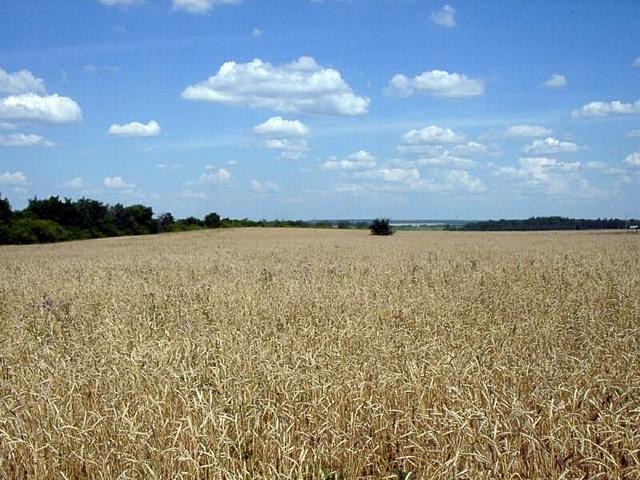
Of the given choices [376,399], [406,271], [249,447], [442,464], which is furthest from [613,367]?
[406,271]

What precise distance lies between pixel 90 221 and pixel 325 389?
94.0 meters

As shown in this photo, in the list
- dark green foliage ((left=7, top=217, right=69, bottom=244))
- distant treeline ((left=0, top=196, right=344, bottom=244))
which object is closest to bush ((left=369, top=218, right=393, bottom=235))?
distant treeline ((left=0, top=196, right=344, bottom=244))

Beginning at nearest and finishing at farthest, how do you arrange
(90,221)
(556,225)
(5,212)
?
(5,212)
(90,221)
(556,225)

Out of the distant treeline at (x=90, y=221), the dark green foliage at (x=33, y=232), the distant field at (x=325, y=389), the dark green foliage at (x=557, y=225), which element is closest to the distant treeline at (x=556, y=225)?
the dark green foliage at (x=557, y=225)

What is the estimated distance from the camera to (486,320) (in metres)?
7.85

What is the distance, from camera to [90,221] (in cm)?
9169

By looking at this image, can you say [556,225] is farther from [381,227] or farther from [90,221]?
[90,221]

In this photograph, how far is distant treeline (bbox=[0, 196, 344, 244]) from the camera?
73062 millimetres

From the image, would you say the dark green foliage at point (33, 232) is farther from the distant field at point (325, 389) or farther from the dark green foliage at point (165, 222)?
the distant field at point (325, 389)

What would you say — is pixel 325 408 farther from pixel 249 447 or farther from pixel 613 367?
pixel 613 367

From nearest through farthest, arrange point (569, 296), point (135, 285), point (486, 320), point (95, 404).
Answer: point (95, 404) → point (486, 320) → point (569, 296) → point (135, 285)

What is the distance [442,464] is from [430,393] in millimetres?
1497

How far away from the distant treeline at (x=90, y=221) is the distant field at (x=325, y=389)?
2774 inches

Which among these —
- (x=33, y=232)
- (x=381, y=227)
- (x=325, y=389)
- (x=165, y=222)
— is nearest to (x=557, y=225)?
(x=381, y=227)
